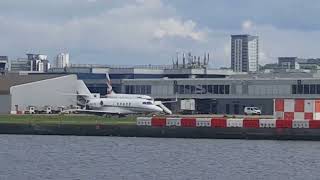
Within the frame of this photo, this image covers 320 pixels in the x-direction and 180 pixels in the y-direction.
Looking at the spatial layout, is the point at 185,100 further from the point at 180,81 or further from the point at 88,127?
the point at 88,127

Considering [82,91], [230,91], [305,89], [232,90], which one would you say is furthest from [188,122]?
[230,91]

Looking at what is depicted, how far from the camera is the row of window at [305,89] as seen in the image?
158m

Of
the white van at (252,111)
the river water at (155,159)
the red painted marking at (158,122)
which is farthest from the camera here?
the white van at (252,111)

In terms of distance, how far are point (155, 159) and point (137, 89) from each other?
350 ft

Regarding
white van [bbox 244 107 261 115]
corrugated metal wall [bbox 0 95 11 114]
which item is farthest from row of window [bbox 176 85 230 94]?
corrugated metal wall [bbox 0 95 11 114]

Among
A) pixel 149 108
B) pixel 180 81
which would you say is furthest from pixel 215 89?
pixel 149 108

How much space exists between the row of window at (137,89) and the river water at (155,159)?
7754cm

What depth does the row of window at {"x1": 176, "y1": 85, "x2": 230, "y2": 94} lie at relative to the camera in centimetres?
16725

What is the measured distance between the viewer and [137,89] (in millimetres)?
176875

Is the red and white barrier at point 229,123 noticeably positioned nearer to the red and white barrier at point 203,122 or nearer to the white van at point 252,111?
the red and white barrier at point 203,122

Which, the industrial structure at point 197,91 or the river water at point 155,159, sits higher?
the industrial structure at point 197,91

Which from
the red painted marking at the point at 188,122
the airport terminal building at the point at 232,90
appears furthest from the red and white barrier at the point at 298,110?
the airport terminal building at the point at 232,90

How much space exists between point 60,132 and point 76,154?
29.5m

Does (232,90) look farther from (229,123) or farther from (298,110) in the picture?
(229,123)
